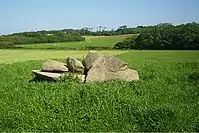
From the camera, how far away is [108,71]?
17.8m

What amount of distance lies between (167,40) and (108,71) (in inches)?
2018

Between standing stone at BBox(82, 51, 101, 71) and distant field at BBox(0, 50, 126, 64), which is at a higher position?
standing stone at BBox(82, 51, 101, 71)

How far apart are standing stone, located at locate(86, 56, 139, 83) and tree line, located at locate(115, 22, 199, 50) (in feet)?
147

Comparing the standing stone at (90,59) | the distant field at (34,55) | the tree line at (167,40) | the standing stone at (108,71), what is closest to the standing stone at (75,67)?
the standing stone at (90,59)

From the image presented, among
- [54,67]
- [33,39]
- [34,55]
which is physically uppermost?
[54,67]

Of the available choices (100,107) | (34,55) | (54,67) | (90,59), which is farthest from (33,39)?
(100,107)

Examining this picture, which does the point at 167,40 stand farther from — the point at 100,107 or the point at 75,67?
the point at 100,107

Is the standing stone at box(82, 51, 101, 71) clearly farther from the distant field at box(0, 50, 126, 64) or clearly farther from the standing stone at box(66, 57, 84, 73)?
the distant field at box(0, 50, 126, 64)

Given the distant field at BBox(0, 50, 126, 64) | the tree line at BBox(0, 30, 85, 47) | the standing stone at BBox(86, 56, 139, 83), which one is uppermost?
the standing stone at BBox(86, 56, 139, 83)

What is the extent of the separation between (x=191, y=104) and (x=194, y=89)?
7.98 ft

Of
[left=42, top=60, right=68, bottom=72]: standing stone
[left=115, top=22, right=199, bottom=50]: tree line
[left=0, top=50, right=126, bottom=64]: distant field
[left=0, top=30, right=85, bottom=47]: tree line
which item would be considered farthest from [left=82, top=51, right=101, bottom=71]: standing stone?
[left=0, top=30, right=85, bottom=47]: tree line

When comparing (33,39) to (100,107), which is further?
(33,39)

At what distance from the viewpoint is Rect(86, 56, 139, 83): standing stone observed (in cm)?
1740

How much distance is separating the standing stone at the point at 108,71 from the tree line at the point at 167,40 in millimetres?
44870
